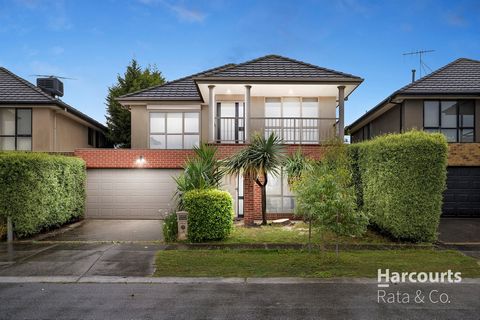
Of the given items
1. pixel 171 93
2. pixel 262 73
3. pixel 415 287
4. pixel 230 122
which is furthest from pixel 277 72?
pixel 415 287

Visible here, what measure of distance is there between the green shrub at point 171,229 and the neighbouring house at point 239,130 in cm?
304

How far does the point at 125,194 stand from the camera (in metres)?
15.0

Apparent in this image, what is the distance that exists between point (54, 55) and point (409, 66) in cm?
3478

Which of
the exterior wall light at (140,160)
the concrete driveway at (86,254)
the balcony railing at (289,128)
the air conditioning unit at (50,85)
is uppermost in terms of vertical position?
the air conditioning unit at (50,85)

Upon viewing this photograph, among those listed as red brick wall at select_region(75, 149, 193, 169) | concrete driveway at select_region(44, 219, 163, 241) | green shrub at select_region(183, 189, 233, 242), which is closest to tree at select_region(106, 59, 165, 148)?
red brick wall at select_region(75, 149, 193, 169)

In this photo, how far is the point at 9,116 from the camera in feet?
54.8

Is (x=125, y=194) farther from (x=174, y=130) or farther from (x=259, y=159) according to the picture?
(x=259, y=159)

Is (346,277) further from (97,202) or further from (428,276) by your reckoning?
(97,202)

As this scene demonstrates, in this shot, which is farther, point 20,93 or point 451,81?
point 20,93

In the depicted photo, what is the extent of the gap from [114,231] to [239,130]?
7229 millimetres

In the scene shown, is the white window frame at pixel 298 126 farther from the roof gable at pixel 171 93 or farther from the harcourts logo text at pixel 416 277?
the harcourts logo text at pixel 416 277

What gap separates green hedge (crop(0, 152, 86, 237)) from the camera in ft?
33.9

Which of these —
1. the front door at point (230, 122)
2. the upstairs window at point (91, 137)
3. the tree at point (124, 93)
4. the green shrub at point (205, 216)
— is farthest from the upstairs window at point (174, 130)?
the tree at point (124, 93)

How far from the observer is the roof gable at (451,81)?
15.7 m
